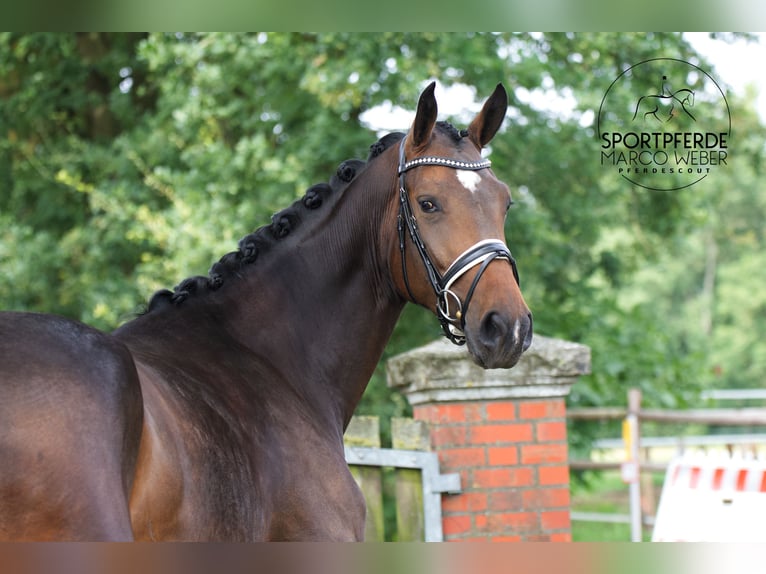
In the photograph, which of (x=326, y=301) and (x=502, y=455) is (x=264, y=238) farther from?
(x=502, y=455)

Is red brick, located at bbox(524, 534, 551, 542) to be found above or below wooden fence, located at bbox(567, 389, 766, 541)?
below

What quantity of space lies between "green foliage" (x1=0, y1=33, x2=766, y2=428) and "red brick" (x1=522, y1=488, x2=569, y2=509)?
3126 mm

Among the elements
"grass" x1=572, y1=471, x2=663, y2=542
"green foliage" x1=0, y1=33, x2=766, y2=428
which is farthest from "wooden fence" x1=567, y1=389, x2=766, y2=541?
"green foliage" x1=0, y1=33, x2=766, y2=428

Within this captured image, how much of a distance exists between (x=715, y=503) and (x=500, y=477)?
4.02 feet

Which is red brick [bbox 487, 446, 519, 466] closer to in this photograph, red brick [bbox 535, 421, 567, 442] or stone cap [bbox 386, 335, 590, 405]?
red brick [bbox 535, 421, 567, 442]

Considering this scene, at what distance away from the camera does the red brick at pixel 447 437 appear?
4336mm

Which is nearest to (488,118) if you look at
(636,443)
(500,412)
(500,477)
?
(500,412)

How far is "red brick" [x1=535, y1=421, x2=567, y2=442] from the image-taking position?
4402mm

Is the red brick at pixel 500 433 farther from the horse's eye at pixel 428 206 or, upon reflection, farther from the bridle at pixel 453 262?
the horse's eye at pixel 428 206

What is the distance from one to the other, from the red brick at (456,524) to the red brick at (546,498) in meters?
0.30

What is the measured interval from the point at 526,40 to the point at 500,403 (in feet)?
15.0

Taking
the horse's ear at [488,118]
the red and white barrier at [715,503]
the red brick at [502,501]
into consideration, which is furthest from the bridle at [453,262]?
the red and white barrier at [715,503]

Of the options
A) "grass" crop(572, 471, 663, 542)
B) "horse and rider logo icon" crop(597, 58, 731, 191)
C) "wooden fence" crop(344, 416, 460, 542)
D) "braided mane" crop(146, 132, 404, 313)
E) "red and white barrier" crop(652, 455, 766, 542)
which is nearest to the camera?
"braided mane" crop(146, 132, 404, 313)
